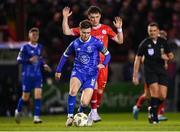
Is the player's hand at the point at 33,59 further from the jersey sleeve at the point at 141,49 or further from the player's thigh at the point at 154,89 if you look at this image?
the player's thigh at the point at 154,89

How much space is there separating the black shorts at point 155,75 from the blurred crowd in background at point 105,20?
740 centimetres

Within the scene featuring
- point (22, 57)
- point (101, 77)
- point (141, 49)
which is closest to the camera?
point (101, 77)

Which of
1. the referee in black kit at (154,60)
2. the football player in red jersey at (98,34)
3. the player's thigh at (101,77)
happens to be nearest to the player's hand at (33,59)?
the football player in red jersey at (98,34)

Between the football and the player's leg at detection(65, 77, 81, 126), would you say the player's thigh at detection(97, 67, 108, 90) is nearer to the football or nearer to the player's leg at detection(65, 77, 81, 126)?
the player's leg at detection(65, 77, 81, 126)

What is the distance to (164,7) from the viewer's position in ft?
88.0

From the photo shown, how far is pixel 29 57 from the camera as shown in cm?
1955

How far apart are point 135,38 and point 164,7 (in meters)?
1.53

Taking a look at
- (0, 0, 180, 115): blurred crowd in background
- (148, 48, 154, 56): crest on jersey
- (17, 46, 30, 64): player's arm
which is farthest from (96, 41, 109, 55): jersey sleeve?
(0, 0, 180, 115): blurred crowd in background

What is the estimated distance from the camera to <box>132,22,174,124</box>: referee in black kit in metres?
17.8

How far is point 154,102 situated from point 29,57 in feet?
12.9

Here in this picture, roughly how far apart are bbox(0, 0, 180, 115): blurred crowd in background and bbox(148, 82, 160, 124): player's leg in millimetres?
8007

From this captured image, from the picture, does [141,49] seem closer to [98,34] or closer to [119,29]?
[119,29]

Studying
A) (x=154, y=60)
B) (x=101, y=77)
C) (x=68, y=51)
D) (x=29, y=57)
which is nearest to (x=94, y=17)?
(x=68, y=51)

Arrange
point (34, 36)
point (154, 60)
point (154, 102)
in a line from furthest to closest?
point (34, 36) → point (154, 60) → point (154, 102)
